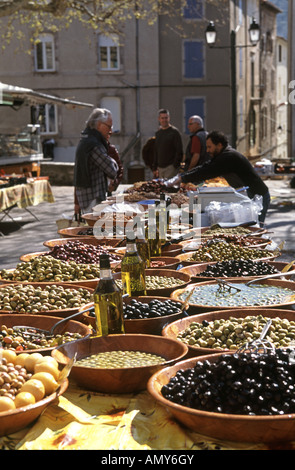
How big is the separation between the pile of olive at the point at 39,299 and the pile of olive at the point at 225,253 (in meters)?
1.12

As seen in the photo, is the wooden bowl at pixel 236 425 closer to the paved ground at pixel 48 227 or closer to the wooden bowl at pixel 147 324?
the wooden bowl at pixel 147 324

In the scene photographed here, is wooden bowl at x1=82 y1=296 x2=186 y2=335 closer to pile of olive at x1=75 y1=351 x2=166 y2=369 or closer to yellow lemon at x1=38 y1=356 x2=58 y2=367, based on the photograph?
pile of olive at x1=75 y1=351 x2=166 y2=369

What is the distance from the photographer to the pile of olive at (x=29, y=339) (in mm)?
2391

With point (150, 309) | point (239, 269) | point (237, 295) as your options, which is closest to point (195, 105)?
point (239, 269)

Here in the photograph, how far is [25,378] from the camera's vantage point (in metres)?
2.06

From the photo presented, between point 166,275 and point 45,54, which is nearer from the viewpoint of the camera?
point 166,275

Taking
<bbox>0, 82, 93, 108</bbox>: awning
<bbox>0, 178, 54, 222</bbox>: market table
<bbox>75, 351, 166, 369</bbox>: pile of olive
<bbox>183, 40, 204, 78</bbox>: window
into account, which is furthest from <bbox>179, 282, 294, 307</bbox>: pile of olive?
<bbox>183, 40, 204, 78</bbox>: window

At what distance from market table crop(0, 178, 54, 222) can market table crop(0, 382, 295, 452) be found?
927 centimetres

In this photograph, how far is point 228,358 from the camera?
6.61 ft

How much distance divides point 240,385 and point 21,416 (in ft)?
2.11

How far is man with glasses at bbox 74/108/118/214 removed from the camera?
21.6 ft

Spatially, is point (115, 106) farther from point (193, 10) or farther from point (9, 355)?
point (9, 355)

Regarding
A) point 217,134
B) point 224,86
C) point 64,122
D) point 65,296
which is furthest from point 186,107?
point 65,296

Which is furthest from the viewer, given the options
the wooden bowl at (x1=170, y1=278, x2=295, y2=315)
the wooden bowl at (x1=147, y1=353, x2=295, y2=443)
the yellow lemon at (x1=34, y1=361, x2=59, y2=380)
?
the wooden bowl at (x1=170, y1=278, x2=295, y2=315)
